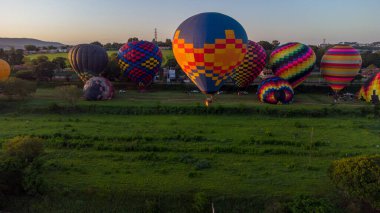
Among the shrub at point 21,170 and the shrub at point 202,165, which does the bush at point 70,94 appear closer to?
the shrub at point 21,170

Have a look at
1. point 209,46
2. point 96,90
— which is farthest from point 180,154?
point 96,90

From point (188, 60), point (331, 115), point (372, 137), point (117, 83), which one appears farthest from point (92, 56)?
point (372, 137)

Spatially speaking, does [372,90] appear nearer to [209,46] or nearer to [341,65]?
[341,65]

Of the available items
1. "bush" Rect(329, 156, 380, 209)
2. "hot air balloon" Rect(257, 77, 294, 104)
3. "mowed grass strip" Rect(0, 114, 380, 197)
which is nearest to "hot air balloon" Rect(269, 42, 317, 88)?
"hot air balloon" Rect(257, 77, 294, 104)

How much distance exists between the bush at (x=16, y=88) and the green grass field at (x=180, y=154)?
0.90 metres

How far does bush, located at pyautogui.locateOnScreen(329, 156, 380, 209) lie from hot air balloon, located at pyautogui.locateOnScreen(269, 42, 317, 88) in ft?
56.6

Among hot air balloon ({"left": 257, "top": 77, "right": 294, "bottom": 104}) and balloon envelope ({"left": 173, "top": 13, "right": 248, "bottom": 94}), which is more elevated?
balloon envelope ({"left": 173, "top": 13, "right": 248, "bottom": 94})

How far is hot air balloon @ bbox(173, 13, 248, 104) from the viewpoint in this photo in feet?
52.3

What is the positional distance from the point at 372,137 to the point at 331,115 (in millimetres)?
5334

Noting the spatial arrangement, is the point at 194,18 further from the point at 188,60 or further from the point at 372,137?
the point at 372,137

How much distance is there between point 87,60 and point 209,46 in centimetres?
1563

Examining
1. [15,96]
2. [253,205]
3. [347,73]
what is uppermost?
[347,73]

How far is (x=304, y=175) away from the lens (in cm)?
1194

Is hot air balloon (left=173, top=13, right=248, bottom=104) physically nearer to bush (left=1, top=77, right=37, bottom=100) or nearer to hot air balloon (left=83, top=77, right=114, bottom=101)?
hot air balloon (left=83, top=77, right=114, bottom=101)
